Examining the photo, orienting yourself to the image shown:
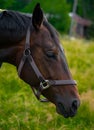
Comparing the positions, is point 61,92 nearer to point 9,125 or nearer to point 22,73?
point 22,73

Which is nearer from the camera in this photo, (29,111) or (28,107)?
(29,111)

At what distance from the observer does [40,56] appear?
384cm

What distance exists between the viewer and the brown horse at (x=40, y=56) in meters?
3.80

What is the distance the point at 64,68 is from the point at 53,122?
1.74 metres

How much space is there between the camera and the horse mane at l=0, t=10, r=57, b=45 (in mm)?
3852

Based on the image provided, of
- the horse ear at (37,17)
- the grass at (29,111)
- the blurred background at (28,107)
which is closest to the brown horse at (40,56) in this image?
the horse ear at (37,17)

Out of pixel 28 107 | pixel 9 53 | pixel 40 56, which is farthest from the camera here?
A: pixel 28 107

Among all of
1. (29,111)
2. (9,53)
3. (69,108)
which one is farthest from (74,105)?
(29,111)

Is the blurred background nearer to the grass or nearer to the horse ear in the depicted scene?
the grass

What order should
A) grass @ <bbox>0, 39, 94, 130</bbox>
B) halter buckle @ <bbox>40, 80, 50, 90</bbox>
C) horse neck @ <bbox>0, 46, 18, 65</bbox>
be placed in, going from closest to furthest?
halter buckle @ <bbox>40, 80, 50, 90</bbox>, horse neck @ <bbox>0, 46, 18, 65</bbox>, grass @ <bbox>0, 39, 94, 130</bbox>

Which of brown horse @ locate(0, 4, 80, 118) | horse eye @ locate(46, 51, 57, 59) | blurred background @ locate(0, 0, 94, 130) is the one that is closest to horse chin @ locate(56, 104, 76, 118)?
brown horse @ locate(0, 4, 80, 118)

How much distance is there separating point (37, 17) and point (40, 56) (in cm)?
35

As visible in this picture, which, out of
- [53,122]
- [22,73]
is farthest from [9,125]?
[22,73]

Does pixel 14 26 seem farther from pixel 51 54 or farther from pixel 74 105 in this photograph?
pixel 74 105
